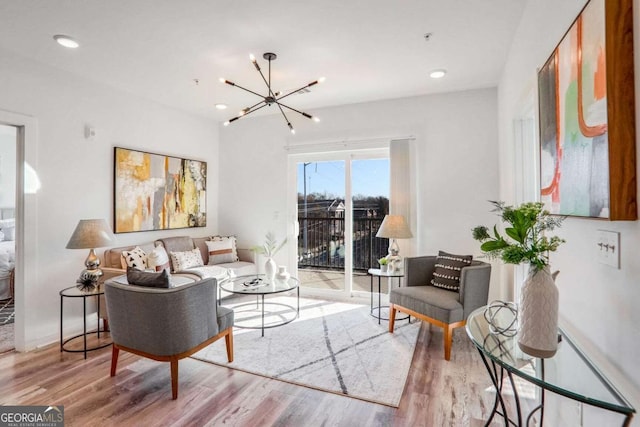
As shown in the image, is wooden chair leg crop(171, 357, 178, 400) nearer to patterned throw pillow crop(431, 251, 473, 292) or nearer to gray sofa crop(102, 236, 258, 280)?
gray sofa crop(102, 236, 258, 280)

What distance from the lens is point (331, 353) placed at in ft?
9.61

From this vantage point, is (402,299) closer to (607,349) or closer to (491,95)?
(607,349)

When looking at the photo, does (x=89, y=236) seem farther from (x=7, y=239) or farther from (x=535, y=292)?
(x=7, y=239)

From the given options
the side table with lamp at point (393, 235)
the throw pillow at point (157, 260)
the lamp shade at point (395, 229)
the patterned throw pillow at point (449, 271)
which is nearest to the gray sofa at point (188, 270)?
the throw pillow at point (157, 260)

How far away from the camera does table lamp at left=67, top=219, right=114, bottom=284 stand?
307cm

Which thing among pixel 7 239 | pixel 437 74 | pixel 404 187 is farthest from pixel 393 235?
pixel 7 239

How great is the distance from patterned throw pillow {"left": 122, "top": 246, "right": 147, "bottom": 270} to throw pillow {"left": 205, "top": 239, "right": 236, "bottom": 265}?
93cm

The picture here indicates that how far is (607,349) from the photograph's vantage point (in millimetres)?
1144

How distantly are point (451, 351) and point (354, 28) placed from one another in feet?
9.42

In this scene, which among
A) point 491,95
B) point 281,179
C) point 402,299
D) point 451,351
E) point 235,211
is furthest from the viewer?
point 235,211

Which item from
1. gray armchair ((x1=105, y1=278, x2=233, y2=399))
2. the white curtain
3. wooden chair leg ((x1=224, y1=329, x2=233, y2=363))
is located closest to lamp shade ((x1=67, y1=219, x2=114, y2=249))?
gray armchair ((x1=105, y1=278, x2=233, y2=399))

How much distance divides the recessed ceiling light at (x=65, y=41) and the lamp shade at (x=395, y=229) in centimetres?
345

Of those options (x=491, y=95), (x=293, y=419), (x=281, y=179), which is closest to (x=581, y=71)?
(x=293, y=419)

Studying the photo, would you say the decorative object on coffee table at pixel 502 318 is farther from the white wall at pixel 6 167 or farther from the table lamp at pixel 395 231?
the white wall at pixel 6 167
